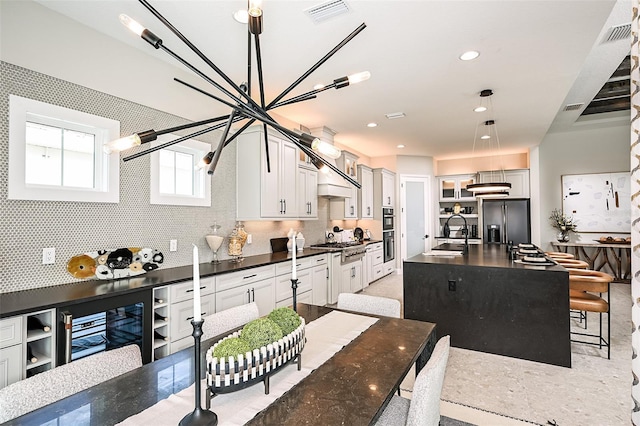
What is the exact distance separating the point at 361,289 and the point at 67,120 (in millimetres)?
4943

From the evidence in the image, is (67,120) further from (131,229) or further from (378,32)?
(378,32)

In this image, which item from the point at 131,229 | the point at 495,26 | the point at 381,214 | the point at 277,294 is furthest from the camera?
the point at 381,214

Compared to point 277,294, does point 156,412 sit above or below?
above

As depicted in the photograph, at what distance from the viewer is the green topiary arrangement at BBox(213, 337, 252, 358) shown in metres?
1.09

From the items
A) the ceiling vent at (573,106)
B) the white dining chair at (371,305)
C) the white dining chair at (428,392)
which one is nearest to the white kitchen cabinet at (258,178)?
the white dining chair at (371,305)

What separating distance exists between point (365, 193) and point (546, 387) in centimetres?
464

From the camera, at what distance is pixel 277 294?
3.74 meters

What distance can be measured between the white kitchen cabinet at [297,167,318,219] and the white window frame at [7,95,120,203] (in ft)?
7.87

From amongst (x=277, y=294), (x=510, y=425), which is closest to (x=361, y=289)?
(x=277, y=294)

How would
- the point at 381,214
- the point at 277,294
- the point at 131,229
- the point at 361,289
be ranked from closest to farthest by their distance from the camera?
the point at 131,229, the point at 277,294, the point at 361,289, the point at 381,214

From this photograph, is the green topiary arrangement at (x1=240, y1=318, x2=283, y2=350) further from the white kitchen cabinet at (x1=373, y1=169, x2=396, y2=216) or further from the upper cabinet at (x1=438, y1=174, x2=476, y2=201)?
the upper cabinet at (x1=438, y1=174, x2=476, y2=201)

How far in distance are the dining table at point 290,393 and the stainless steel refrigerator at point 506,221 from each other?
6.78 metres

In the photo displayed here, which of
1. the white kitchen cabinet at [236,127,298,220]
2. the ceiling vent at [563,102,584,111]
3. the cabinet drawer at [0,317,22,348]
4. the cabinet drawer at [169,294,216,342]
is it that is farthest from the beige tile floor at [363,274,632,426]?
the ceiling vent at [563,102,584,111]

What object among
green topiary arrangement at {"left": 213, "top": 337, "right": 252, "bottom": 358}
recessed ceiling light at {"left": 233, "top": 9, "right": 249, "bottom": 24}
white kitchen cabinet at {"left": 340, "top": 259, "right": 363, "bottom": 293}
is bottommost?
white kitchen cabinet at {"left": 340, "top": 259, "right": 363, "bottom": 293}
